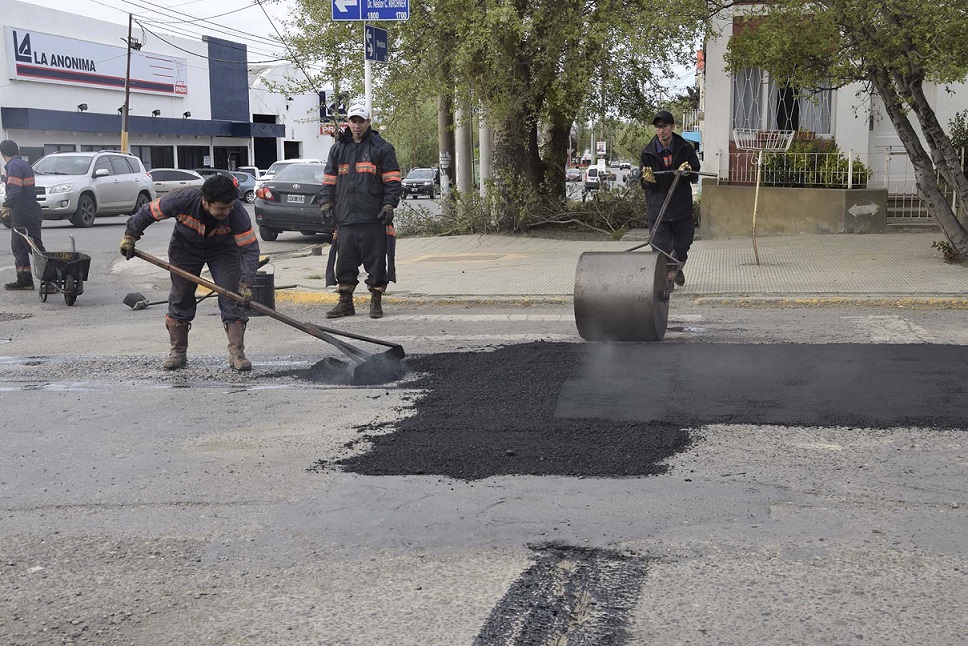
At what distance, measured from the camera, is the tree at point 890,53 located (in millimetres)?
9977

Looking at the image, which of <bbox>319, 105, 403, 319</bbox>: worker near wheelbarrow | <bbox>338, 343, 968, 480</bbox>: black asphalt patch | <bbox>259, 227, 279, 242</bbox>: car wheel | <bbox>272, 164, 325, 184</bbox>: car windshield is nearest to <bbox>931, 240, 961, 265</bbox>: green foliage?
<bbox>338, 343, 968, 480</bbox>: black asphalt patch

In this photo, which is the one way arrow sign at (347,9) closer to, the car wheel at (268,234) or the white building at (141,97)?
the car wheel at (268,234)

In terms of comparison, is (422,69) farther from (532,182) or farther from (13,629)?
(13,629)

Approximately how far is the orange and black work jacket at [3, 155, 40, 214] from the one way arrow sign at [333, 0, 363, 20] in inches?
158

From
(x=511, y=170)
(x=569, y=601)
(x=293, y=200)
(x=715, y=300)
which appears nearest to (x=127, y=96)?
(x=293, y=200)

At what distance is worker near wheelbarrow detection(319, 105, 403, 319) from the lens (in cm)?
A: 957

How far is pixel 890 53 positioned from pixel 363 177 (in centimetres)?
551

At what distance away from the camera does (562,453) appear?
17.1 feet

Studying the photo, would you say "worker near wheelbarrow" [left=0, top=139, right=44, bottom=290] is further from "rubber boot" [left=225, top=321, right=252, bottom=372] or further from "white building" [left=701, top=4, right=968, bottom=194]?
"white building" [left=701, top=4, right=968, bottom=194]

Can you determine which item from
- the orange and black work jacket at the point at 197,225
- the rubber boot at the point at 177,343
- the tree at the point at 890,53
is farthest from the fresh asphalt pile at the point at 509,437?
the tree at the point at 890,53

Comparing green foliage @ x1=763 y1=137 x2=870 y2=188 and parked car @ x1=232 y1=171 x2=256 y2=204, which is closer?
green foliage @ x1=763 y1=137 x2=870 y2=188

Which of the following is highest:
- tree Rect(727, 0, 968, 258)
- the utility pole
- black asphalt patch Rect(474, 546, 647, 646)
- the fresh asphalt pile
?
the utility pole

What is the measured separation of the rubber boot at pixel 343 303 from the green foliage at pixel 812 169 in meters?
8.66

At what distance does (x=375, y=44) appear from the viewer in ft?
41.5
